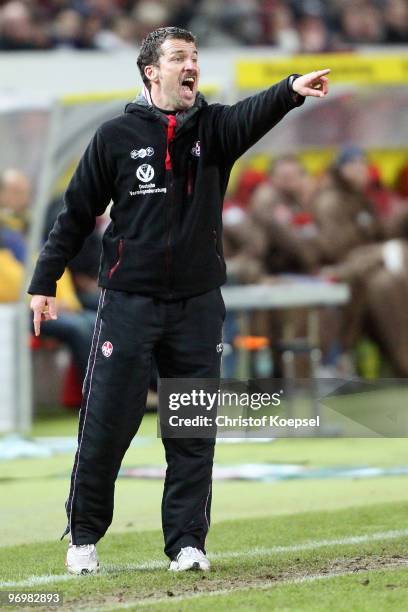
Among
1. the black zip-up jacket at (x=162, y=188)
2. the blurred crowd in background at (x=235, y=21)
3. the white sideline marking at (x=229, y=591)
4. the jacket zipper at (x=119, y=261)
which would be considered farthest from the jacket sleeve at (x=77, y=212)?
the blurred crowd in background at (x=235, y=21)

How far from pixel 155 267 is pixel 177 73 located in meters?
0.72

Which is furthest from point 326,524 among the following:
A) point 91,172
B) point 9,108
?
point 9,108

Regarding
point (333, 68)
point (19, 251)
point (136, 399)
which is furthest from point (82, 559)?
point (333, 68)

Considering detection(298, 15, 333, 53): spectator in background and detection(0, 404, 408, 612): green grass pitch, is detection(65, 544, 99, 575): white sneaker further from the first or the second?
detection(298, 15, 333, 53): spectator in background

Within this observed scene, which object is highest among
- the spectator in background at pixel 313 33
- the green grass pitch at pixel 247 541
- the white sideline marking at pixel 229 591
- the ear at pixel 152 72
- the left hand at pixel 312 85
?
the spectator in background at pixel 313 33

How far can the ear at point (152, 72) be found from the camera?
5609 millimetres

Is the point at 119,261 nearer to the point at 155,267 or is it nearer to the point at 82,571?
the point at 155,267

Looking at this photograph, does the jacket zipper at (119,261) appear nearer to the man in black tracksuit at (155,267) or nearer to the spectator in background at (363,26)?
the man in black tracksuit at (155,267)

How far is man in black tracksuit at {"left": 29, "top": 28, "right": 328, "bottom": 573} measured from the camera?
559 cm

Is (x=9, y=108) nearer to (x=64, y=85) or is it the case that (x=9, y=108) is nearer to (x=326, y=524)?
(x=64, y=85)

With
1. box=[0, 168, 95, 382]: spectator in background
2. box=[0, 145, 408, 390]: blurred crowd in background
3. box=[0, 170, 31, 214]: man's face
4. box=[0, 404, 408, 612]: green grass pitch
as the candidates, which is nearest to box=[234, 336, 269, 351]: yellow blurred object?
box=[0, 145, 408, 390]: blurred crowd in background

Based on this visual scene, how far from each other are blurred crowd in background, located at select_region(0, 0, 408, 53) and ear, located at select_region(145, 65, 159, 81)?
12.0 metres

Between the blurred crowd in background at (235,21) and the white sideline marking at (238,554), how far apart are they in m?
11.7

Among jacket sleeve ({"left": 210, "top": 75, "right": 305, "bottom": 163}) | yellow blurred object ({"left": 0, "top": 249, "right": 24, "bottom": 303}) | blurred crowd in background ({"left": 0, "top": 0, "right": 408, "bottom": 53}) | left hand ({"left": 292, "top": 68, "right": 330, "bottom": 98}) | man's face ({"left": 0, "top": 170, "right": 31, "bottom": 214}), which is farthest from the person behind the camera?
blurred crowd in background ({"left": 0, "top": 0, "right": 408, "bottom": 53})
